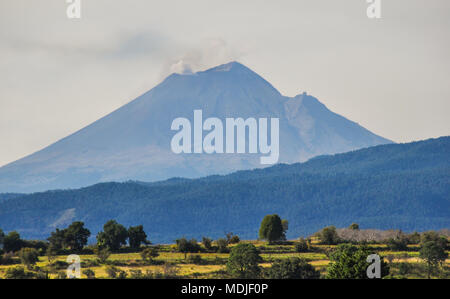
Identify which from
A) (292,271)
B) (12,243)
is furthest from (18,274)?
(292,271)

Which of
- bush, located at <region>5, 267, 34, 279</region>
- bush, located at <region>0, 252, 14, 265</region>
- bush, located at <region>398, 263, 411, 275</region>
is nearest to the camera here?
bush, located at <region>5, 267, 34, 279</region>

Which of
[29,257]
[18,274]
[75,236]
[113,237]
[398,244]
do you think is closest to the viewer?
[18,274]

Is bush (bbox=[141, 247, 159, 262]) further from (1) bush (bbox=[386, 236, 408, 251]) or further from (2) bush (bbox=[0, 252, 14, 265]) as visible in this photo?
(1) bush (bbox=[386, 236, 408, 251])

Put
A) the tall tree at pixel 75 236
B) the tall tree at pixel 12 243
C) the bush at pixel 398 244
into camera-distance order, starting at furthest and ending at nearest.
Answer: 1. the bush at pixel 398 244
2. the tall tree at pixel 75 236
3. the tall tree at pixel 12 243

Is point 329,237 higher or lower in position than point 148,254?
higher

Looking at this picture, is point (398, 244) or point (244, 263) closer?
point (244, 263)

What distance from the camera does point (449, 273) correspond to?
97.6 meters

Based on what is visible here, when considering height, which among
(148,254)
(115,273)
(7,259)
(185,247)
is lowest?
(115,273)

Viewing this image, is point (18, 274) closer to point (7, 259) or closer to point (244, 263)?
point (7, 259)

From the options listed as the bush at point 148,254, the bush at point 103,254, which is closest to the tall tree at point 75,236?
the bush at point 103,254

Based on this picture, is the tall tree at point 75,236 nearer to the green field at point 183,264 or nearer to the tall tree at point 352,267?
the green field at point 183,264

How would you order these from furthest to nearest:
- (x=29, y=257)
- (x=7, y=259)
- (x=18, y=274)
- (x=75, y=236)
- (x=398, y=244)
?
(x=398, y=244) < (x=75, y=236) < (x=7, y=259) < (x=29, y=257) < (x=18, y=274)

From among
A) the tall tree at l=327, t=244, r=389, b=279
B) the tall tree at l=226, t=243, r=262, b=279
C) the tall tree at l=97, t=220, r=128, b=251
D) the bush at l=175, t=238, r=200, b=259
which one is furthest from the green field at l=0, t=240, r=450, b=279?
the tall tree at l=327, t=244, r=389, b=279
